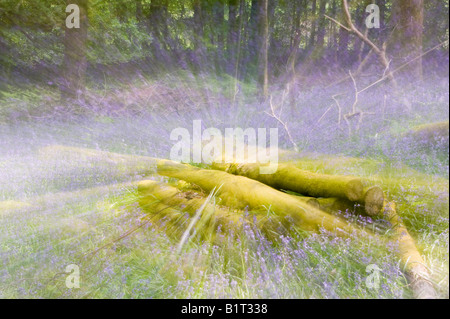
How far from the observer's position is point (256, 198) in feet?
6.25

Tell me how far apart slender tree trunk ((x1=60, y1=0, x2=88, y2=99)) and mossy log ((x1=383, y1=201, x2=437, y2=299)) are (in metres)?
2.86

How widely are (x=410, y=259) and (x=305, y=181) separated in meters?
0.64

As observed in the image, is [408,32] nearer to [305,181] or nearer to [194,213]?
[305,181]

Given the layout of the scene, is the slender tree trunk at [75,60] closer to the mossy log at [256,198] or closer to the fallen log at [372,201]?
the mossy log at [256,198]

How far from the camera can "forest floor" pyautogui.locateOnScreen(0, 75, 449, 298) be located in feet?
4.99

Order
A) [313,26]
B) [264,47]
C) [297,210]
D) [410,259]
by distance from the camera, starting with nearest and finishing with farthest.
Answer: [410,259] < [297,210] < [313,26] < [264,47]

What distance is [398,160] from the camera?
1674mm

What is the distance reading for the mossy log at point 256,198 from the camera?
1639 mm

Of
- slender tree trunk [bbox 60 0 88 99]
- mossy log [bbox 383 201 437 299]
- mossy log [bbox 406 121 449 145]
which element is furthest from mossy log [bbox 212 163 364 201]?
slender tree trunk [bbox 60 0 88 99]

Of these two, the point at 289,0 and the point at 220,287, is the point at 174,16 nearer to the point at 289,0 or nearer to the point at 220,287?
the point at 289,0

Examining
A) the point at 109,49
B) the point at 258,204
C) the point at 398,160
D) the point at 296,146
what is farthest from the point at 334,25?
the point at 109,49

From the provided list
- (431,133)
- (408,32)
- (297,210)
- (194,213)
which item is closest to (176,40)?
(194,213)

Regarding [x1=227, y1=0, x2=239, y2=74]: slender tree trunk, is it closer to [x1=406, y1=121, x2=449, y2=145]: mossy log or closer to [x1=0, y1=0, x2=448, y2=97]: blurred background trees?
[x1=0, y1=0, x2=448, y2=97]: blurred background trees

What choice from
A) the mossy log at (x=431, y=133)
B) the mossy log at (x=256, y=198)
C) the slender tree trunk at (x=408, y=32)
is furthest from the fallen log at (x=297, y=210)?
the slender tree trunk at (x=408, y=32)
